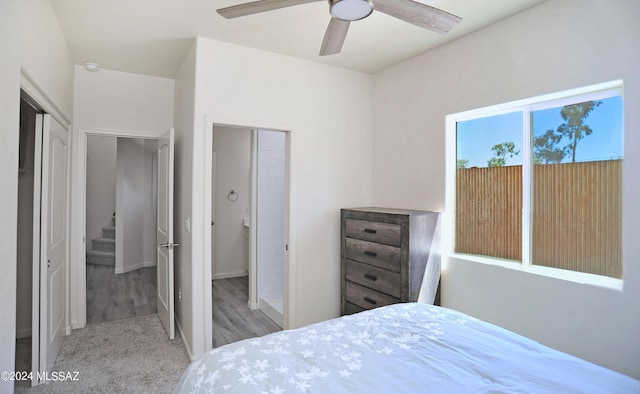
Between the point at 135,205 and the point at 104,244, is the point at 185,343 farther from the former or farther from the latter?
the point at 104,244

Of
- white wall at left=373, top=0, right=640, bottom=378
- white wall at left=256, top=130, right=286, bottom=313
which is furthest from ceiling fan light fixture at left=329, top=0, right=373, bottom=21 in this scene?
white wall at left=256, top=130, right=286, bottom=313

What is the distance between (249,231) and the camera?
4168 millimetres

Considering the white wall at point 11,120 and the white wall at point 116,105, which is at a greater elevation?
the white wall at point 116,105

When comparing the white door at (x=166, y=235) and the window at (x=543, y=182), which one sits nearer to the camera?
the window at (x=543, y=182)

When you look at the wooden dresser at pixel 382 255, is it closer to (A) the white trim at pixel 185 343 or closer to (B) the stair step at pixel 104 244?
(A) the white trim at pixel 185 343

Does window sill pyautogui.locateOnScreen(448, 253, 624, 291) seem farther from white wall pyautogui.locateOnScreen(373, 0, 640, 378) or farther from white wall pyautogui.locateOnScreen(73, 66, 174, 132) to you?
white wall pyautogui.locateOnScreen(73, 66, 174, 132)

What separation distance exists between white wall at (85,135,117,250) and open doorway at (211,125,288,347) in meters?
2.66

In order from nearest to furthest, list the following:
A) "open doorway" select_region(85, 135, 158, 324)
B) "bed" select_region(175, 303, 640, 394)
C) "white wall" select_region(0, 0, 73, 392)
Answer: "bed" select_region(175, 303, 640, 394), "white wall" select_region(0, 0, 73, 392), "open doorway" select_region(85, 135, 158, 324)

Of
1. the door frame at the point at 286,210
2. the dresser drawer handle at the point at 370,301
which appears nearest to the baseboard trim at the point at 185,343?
the door frame at the point at 286,210

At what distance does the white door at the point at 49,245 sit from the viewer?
2260 mm

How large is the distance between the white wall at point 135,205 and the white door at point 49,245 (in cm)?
271

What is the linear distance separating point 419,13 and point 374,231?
1.65 metres

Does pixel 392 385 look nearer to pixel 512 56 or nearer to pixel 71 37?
pixel 512 56

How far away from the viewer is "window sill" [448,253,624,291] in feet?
6.26
